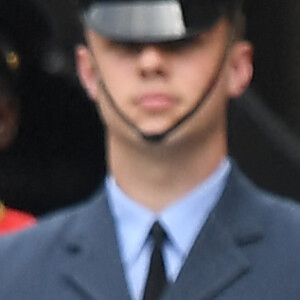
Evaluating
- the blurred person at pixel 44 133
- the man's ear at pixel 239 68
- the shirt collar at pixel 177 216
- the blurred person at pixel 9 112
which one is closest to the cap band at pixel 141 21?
the man's ear at pixel 239 68

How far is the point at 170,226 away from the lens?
2.61 m

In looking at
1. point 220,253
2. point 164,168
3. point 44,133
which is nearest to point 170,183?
point 164,168

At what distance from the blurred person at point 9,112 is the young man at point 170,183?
115 centimetres

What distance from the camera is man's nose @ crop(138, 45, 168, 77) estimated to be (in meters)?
2.54

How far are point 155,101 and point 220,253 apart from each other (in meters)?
0.28

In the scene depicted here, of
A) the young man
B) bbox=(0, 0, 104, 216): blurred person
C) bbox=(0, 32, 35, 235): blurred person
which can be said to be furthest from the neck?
bbox=(0, 0, 104, 216): blurred person

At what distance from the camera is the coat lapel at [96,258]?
8.59 feet

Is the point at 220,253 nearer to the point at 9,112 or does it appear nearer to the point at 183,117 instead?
the point at 183,117

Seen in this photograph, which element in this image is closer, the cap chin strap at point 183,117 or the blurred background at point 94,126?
the cap chin strap at point 183,117

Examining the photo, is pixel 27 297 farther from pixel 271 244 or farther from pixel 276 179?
pixel 276 179

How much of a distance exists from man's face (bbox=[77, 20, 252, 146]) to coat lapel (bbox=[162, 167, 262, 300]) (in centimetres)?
15

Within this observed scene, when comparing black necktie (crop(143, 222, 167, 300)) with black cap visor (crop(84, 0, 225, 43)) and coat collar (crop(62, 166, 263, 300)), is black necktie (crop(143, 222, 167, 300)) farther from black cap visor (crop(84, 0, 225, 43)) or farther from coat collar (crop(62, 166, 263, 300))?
black cap visor (crop(84, 0, 225, 43))

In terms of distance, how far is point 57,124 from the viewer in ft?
14.6

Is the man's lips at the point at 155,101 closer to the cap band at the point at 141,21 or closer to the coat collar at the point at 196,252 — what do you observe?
the cap band at the point at 141,21
